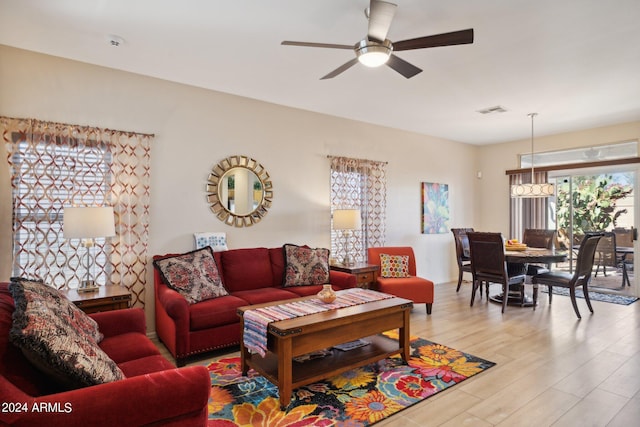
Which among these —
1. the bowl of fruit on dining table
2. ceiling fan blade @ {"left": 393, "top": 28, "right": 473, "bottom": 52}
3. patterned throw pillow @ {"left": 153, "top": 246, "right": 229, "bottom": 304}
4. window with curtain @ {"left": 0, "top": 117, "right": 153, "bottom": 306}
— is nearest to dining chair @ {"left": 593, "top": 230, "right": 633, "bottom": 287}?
the bowl of fruit on dining table

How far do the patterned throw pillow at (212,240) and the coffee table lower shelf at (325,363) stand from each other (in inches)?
61.9

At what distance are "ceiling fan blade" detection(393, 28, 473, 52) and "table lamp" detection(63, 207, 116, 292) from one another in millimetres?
2697

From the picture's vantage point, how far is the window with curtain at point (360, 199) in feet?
17.3

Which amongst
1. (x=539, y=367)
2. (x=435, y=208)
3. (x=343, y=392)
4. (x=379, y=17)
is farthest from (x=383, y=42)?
(x=435, y=208)

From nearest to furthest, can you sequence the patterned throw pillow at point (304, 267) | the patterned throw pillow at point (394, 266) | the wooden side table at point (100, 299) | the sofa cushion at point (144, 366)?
the sofa cushion at point (144, 366), the wooden side table at point (100, 299), the patterned throw pillow at point (304, 267), the patterned throw pillow at point (394, 266)

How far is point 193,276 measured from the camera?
3430mm

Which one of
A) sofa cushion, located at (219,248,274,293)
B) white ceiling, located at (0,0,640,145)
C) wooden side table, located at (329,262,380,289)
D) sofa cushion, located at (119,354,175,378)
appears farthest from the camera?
wooden side table, located at (329,262,380,289)

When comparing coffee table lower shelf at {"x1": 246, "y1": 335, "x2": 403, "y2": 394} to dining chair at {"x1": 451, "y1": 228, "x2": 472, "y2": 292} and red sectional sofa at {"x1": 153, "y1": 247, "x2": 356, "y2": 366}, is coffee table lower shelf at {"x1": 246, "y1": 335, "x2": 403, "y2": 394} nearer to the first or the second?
red sectional sofa at {"x1": 153, "y1": 247, "x2": 356, "y2": 366}

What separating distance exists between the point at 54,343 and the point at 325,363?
1.86 meters

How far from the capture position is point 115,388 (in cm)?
140

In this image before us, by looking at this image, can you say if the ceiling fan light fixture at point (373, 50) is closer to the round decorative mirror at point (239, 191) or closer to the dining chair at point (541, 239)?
the round decorative mirror at point (239, 191)

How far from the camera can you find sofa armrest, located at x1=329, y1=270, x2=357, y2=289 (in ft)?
13.7

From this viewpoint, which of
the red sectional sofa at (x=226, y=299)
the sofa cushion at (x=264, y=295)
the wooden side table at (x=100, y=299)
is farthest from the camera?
the sofa cushion at (x=264, y=295)

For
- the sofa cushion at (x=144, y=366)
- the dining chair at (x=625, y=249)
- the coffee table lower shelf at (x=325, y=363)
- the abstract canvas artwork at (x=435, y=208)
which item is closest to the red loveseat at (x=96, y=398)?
the sofa cushion at (x=144, y=366)
